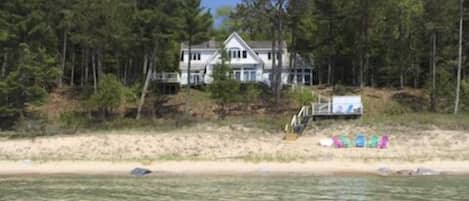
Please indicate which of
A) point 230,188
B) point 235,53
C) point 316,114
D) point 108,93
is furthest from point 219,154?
point 235,53

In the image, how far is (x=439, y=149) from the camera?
35.8 m

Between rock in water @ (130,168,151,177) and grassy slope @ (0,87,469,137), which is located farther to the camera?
grassy slope @ (0,87,469,137)

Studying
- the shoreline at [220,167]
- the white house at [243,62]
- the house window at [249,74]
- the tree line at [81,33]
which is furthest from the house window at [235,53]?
the shoreline at [220,167]

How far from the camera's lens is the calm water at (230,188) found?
22.3m

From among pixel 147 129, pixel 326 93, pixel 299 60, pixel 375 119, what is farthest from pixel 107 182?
pixel 299 60

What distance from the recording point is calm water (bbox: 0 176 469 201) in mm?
22344

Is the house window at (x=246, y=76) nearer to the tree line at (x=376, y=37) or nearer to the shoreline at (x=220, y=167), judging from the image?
the tree line at (x=376, y=37)

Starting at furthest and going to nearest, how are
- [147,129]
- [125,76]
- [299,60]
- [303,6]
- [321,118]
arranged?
1. [299,60]
2. [125,76]
3. [303,6]
4. [321,118]
5. [147,129]

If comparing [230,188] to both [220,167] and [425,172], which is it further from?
[425,172]

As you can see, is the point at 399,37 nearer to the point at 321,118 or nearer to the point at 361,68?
the point at 361,68

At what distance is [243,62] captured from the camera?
7669cm

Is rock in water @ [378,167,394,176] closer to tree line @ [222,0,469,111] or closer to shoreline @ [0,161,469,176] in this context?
shoreline @ [0,161,469,176]

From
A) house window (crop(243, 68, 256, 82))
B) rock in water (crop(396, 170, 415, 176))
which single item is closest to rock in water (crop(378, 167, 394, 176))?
rock in water (crop(396, 170, 415, 176))

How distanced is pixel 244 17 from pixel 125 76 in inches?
556
